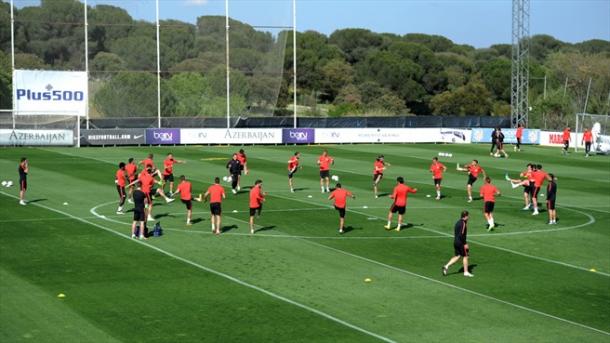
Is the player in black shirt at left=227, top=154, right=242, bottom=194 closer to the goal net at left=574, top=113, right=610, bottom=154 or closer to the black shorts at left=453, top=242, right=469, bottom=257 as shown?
the black shorts at left=453, top=242, right=469, bottom=257

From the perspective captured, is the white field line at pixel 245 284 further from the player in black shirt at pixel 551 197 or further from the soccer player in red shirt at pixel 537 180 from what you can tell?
the soccer player in red shirt at pixel 537 180

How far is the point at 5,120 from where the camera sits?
6788 centimetres

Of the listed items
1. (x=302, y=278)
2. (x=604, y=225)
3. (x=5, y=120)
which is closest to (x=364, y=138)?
(x=5, y=120)

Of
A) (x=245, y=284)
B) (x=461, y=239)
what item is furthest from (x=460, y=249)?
(x=245, y=284)

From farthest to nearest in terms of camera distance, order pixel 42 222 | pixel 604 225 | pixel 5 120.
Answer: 1. pixel 5 120
2. pixel 604 225
3. pixel 42 222

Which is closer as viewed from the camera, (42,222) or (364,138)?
(42,222)

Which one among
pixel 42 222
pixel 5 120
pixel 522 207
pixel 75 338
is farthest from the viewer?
pixel 5 120

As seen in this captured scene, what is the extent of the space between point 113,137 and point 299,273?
45.4m

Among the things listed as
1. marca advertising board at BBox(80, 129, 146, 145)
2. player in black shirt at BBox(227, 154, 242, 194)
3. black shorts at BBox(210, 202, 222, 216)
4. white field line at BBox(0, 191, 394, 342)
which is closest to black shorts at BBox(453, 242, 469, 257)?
white field line at BBox(0, 191, 394, 342)

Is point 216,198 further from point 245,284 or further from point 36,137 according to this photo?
point 36,137

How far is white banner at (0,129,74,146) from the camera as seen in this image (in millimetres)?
66188

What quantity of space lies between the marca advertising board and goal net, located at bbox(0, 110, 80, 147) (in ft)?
3.01

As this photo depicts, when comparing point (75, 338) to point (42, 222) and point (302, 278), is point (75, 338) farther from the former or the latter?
point (42, 222)

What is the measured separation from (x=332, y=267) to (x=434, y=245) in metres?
5.06
